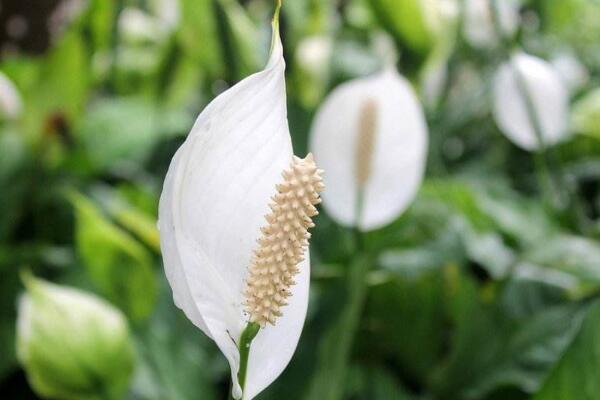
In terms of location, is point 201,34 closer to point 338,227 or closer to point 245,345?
point 338,227

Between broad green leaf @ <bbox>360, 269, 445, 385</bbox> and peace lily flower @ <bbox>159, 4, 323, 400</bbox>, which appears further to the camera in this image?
broad green leaf @ <bbox>360, 269, 445, 385</bbox>

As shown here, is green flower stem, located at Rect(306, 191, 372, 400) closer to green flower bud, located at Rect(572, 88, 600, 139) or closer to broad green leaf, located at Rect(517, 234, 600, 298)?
broad green leaf, located at Rect(517, 234, 600, 298)

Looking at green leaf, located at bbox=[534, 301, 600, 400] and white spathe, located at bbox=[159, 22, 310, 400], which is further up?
white spathe, located at bbox=[159, 22, 310, 400]

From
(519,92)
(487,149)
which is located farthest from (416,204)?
(487,149)

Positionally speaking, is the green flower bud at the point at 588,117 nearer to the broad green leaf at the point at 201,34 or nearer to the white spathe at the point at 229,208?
the broad green leaf at the point at 201,34

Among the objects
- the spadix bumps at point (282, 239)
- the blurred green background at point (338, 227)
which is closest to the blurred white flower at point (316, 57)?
the blurred green background at point (338, 227)

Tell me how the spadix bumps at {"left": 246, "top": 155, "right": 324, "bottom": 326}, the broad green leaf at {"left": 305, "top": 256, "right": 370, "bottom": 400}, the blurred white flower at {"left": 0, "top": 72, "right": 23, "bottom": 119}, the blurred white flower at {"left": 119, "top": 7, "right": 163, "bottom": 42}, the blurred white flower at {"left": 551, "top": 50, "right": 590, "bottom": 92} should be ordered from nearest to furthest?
the spadix bumps at {"left": 246, "top": 155, "right": 324, "bottom": 326}
the broad green leaf at {"left": 305, "top": 256, "right": 370, "bottom": 400}
the blurred white flower at {"left": 0, "top": 72, "right": 23, "bottom": 119}
the blurred white flower at {"left": 551, "top": 50, "right": 590, "bottom": 92}
the blurred white flower at {"left": 119, "top": 7, "right": 163, "bottom": 42}

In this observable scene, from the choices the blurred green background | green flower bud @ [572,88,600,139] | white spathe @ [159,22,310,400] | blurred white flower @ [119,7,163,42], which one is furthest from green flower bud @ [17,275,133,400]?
blurred white flower @ [119,7,163,42]
